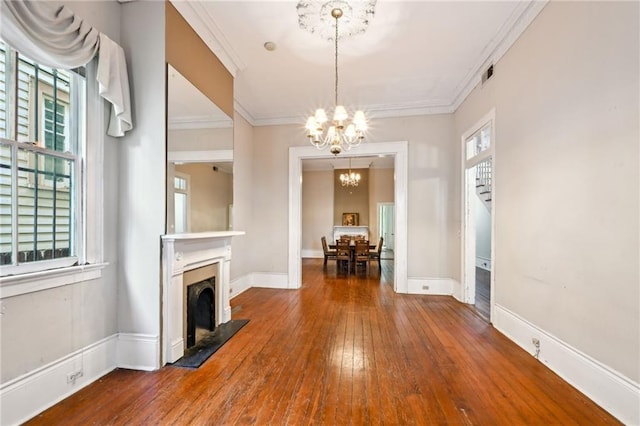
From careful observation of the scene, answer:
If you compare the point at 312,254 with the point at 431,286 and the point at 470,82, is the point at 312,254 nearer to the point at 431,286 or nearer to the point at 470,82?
the point at 431,286

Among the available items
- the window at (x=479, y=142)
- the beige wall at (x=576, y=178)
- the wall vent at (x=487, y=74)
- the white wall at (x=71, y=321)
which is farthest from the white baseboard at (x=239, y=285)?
the wall vent at (x=487, y=74)

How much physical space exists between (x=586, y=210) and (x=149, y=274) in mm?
3489

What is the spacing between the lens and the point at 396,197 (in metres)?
4.88

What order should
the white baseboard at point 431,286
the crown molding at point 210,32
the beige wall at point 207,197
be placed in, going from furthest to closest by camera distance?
the white baseboard at point 431,286 → the beige wall at point 207,197 → the crown molding at point 210,32

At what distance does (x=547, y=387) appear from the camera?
2057mm

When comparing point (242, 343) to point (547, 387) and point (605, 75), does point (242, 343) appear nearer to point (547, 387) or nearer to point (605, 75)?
point (547, 387)

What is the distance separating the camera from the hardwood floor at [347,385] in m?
1.74

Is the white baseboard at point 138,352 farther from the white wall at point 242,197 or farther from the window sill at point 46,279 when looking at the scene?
the white wall at point 242,197

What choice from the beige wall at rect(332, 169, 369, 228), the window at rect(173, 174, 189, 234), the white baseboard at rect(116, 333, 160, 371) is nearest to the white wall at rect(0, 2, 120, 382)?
the white baseboard at rect(116, 333, 160, 371)

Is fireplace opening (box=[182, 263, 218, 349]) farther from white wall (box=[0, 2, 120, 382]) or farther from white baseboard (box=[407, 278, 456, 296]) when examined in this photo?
white baseboard (box=[407, 278, 456, 296])

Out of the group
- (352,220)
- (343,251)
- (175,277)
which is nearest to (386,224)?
(352,220)

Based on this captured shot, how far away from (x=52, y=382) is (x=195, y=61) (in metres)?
2.95

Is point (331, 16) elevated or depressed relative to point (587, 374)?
elevated

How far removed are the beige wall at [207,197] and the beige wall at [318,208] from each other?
21.8ft
